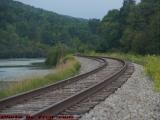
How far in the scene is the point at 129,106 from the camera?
12.2 meters

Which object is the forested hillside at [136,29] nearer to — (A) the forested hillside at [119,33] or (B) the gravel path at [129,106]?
(A) the forested hillside at [119,33]

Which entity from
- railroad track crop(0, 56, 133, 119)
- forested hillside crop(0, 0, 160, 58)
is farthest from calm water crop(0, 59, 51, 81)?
forested hillside crop(0, 0, 160, 58)

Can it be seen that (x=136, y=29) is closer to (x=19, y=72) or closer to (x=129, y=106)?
(x=19, y=72)

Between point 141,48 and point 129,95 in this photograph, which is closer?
point 129,95

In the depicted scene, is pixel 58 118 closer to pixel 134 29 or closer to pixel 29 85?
pixel 29 85

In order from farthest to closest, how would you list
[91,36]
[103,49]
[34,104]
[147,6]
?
1. [91,36]
2. [103,49]
3. [147,6]
4. [34,104]

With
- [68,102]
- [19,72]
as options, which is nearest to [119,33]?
[19,72]

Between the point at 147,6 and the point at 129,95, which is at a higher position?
the point at 147,6

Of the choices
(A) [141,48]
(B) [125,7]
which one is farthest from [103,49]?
(A) [141,48]

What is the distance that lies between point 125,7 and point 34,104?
9239 centimetres

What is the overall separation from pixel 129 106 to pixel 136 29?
234ft

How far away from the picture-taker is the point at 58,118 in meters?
10.1

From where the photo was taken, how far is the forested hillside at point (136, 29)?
66375mm

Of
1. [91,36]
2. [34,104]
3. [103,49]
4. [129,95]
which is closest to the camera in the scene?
[34,104]
